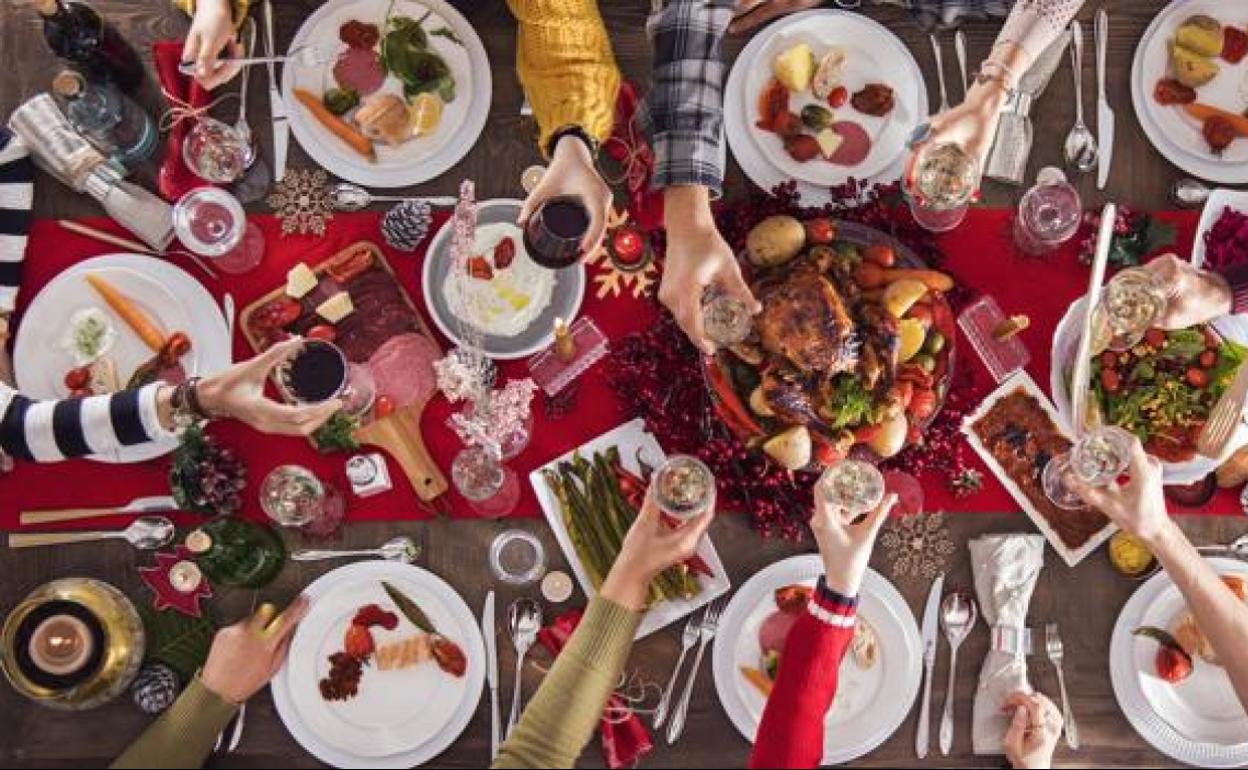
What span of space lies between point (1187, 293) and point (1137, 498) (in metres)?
0.38

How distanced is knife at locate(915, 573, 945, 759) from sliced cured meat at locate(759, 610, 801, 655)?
10.0 inches

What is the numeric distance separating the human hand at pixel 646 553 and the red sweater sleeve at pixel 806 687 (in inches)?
9.3

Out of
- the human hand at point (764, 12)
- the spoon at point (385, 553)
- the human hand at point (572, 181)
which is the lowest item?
the spoon at point (385, 553)

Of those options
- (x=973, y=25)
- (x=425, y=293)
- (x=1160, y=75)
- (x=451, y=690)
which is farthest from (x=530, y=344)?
(x=1160, y=75)

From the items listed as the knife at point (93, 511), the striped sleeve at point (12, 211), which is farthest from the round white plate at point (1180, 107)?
the striped sleeve at point (12, 211)

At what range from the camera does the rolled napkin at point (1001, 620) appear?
6.58ft

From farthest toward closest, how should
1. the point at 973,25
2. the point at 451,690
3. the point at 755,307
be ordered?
the point at 973,25 → the point at 451,690 → the point at 755,307

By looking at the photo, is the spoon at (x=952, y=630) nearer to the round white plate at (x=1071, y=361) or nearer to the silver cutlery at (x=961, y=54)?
the round white plate at (x=1071, y=361)

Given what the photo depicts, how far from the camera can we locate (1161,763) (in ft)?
6.61

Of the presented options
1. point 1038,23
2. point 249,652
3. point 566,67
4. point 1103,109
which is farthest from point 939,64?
point 249,652

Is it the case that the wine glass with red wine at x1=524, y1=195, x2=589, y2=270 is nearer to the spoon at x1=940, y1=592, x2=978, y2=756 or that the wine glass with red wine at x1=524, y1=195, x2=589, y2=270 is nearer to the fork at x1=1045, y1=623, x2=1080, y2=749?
the spoon at x1=940, y1=592, x2=978, y2=756

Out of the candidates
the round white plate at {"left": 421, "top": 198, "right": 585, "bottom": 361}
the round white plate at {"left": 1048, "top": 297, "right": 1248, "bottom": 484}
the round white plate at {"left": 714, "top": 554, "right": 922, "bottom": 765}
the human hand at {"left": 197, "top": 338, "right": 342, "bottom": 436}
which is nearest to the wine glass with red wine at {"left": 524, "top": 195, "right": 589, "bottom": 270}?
the round white plate at {"left": 421, "top": 198, "right": 585, "bottom": 361}

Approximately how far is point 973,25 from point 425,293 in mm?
1182

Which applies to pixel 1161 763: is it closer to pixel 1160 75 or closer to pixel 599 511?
pixel 599 511
